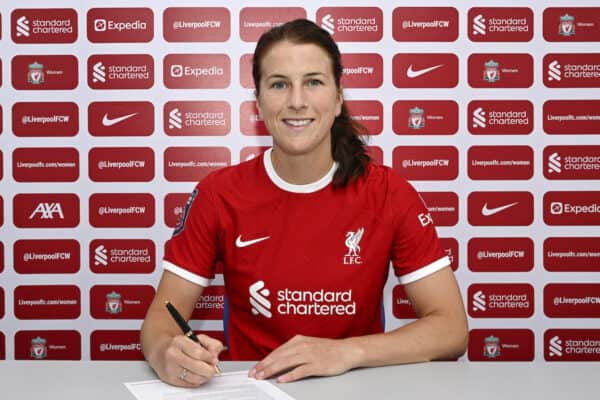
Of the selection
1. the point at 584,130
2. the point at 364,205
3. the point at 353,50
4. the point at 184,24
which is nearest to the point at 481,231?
the point at 584,130

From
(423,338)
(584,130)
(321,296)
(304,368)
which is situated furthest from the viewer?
(584,130)

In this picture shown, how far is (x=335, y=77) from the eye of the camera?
1395mm

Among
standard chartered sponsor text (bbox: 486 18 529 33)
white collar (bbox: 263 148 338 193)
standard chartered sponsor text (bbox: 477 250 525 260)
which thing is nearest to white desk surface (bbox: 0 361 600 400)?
white collar (bbox: 263 148 338 193)

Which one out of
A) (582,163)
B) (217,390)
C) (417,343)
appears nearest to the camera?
(217,390)

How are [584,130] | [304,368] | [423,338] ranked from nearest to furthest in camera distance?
[304,368]
[423,338]
[584,130]

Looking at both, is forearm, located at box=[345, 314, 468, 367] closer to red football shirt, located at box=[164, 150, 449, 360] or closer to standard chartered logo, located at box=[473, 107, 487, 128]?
red football shirt, located at box=[164, 150, 449, 360]

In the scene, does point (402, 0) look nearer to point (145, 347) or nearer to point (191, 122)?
point (191, 122)

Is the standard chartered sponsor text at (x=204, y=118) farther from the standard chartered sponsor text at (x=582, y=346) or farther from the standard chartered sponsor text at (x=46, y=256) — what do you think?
the standard chartered sponsor text at (x=582, y=346)

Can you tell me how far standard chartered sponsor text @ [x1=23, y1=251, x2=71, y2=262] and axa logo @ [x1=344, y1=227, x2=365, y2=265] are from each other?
134 centimetres

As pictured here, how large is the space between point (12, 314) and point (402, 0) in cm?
193

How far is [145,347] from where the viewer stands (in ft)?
3.72

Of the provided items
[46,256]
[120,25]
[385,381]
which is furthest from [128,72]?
[385,381]

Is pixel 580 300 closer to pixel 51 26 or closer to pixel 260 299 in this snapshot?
pixel 260 299

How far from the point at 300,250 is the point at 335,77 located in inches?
16.7
